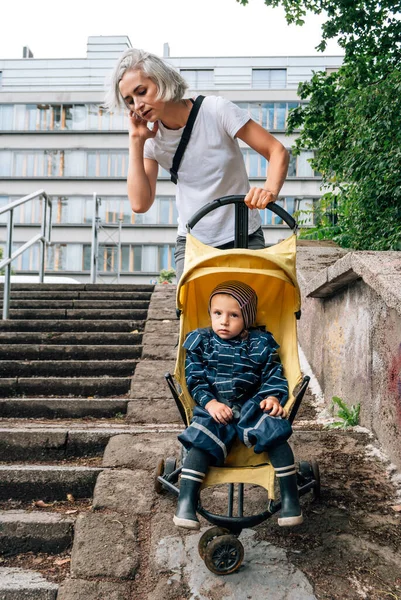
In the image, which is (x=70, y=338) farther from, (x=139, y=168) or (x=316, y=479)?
(x=316, y=479)

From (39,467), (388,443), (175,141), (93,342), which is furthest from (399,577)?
(93,342)

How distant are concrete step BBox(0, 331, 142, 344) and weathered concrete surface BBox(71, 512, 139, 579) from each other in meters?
3.27

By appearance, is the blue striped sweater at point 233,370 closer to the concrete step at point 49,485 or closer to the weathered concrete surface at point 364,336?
the weathered concrete surface at point 364,336

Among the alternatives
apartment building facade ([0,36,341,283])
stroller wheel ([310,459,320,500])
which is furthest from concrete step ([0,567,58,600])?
apartment building facade ([0,36,341,283])

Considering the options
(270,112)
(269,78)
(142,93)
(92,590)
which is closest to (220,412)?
(92,590)

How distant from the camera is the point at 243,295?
8.98 ft

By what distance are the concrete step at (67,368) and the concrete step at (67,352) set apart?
290mm

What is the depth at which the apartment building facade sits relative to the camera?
36562 mm

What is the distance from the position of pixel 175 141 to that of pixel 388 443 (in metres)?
1.85

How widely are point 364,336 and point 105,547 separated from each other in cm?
190

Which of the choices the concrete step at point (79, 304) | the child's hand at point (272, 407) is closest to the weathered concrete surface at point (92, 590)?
the child's hand at point (272, 407)

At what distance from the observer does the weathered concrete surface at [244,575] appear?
2293 millimetres

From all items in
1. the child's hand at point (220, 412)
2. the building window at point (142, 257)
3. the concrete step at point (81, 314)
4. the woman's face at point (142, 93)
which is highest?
the building window at point (142, 257)

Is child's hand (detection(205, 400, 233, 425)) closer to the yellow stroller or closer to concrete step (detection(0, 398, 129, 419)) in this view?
the yellow stroller
